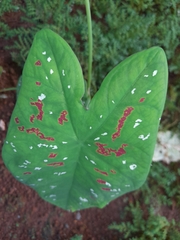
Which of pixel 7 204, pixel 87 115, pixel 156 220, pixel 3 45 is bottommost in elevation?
pixel 156 220

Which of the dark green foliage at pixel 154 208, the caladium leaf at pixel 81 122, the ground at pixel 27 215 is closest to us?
the caladium leaf at pixel 81 122

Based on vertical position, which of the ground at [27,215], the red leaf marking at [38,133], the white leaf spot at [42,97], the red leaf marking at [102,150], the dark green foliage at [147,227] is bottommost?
the dark green foliage at [147,227]

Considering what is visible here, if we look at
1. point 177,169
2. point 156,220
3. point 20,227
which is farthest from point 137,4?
point 20,227

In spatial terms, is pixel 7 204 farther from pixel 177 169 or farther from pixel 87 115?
pixel 177 169

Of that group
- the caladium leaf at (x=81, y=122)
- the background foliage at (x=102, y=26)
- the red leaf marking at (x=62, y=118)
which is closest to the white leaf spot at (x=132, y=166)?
the caladium leaf at (x=81, y=122)

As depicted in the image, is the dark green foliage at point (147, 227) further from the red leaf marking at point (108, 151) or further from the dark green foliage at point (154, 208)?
the red leaf marking at point (108, 151)

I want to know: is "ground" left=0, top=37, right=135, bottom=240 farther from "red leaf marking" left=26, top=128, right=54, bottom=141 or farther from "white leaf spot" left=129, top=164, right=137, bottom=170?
"white leaf spot" left=129, top=164, right=137, bottom=170
